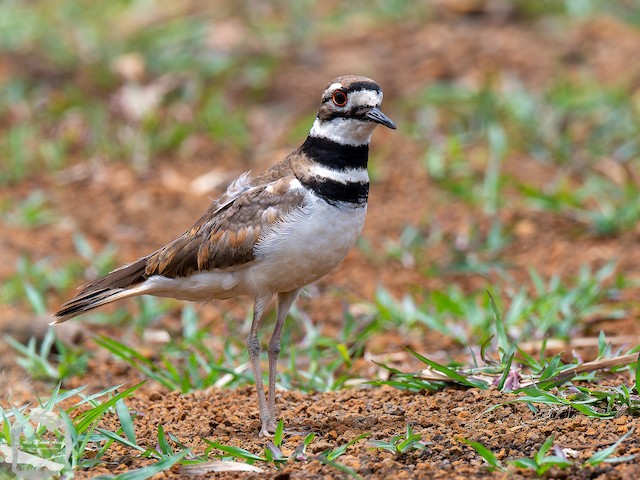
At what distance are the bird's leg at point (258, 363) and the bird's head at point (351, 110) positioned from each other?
2.83ft

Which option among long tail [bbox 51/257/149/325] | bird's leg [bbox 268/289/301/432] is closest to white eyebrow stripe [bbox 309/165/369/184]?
bird's leg [bbox 268/289/301/432]

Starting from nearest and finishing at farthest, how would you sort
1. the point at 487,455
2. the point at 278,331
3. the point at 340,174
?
the point at 487,455 < the point at 340,174 < the point at 278,331

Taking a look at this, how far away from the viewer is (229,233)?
4844 millimetres

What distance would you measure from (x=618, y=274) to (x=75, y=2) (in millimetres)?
7702

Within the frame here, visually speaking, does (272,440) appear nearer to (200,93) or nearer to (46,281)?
(46,281)

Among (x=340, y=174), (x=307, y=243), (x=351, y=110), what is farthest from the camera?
(x=351, y=110)

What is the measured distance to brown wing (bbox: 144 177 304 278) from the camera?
15.6 feet

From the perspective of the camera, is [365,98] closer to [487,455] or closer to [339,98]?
[339,98]

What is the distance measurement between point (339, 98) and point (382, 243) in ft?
10.6

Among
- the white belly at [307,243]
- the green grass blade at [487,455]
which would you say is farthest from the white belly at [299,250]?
Answer: the green grass blade at [487,455]

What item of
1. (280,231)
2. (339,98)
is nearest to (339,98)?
(339,98)

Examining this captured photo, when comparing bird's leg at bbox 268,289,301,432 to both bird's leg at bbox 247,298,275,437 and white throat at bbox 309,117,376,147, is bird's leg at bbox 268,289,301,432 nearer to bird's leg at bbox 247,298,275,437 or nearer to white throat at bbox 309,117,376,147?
bird's leg at bbox 247,298,275,437

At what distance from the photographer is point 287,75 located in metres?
10.7

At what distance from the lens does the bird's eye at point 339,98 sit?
16.0 feet
